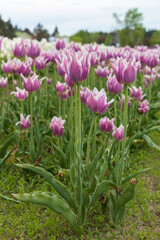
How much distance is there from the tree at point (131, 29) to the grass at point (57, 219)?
1229 inches

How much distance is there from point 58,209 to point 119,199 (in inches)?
24.6

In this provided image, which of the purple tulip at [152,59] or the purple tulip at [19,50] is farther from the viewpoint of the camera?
the purple tulip at [152,59]

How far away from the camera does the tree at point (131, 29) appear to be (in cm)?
3450

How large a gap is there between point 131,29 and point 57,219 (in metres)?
35.7

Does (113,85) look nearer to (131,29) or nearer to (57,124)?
(57,124)

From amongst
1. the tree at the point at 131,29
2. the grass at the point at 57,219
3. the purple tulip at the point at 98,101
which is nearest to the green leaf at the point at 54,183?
the grass at the point at 57,219

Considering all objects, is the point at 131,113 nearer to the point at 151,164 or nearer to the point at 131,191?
the point at 151,164

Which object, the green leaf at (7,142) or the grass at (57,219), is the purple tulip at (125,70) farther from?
the green leaf at (7,142)

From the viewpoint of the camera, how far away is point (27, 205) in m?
3.59

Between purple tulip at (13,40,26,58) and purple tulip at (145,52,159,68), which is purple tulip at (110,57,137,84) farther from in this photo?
purple tulip at (145,52,159,68)

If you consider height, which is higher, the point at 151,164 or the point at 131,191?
the point at 131,191

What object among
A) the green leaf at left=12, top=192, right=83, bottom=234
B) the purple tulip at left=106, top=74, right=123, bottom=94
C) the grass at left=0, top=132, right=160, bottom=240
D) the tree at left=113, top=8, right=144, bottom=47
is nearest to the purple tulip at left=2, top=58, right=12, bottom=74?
the grass at left=0, top=132, right=160, bottom=240

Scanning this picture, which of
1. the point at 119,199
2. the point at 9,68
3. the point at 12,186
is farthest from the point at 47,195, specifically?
the point at 9,68

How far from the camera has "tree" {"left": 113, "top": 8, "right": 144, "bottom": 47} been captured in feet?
113
